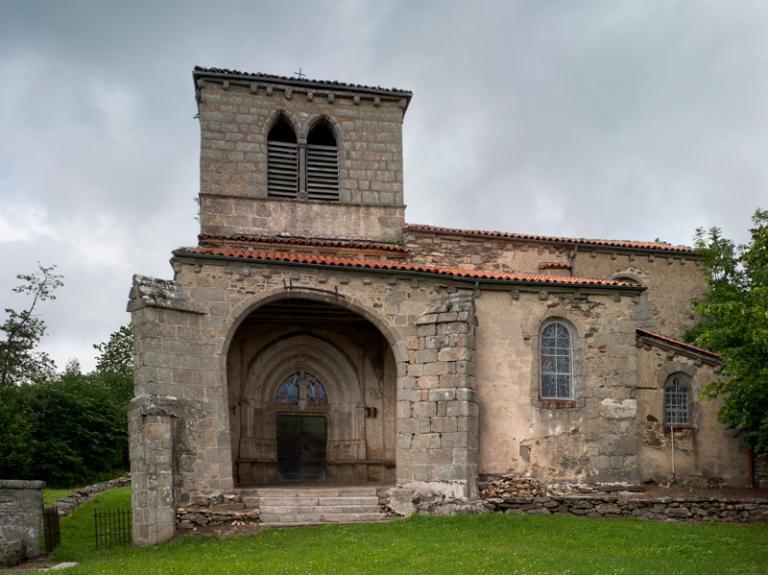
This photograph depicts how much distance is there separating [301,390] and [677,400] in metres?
8.46

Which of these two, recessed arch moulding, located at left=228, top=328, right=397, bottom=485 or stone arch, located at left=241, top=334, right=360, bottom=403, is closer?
recessed arch moulding, located at left=228, top=328, right=397, bottom=485

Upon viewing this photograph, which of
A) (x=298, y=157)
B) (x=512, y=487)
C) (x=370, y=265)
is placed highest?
(x=298, y=157)

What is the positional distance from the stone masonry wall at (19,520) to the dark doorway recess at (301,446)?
556 cm

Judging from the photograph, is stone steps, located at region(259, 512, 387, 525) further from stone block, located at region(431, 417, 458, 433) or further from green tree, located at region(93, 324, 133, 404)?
green tree, located at region(93, 324, 133, 404)

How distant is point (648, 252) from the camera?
79.4 feet

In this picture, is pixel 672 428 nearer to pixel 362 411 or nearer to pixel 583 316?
pixel 583 316

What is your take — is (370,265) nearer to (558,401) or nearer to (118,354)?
(558,401)

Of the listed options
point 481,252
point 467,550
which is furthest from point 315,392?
point 467,550

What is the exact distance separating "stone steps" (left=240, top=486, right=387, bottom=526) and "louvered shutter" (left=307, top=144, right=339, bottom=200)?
858 centimetres

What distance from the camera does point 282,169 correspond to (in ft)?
75.2

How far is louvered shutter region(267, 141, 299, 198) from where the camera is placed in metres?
22.8

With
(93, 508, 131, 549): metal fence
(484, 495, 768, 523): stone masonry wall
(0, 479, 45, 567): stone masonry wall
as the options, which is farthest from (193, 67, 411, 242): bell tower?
(484, 495, 768, 523): stone masonry wall

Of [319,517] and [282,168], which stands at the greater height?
[282,168]

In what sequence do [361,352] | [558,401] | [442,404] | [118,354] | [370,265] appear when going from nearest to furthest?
[442,404]
[370,265]
[558,401]
[361,352]
[118,354]
